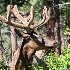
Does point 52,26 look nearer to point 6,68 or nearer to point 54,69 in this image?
point 6,68

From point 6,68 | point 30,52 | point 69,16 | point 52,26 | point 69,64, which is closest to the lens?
point 69,64

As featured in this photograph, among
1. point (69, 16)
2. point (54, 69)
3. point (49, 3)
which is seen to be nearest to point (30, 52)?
point (54, 69)

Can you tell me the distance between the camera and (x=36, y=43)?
7.11 meters

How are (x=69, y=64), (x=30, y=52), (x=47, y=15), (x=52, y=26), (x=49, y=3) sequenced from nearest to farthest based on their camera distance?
(x=69, y=64)
(x=30, y=52)
(x=47, y=15)
(x=49, y=3)
(x=52, y=26)

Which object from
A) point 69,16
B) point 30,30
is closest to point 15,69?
point 30,30

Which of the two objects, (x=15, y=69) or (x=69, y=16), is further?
(x=69, y=16)

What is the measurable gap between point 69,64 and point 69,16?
13683mm

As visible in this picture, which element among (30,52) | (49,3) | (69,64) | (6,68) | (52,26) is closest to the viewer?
(69,64)

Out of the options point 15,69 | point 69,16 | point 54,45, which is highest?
point 54,45

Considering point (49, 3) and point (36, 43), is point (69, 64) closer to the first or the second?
point (36, 43)

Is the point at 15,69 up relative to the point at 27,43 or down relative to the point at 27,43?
down

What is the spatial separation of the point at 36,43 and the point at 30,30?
34 cm

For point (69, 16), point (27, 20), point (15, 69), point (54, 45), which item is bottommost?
point (69, 16)

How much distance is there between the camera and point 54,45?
22.9 feet
